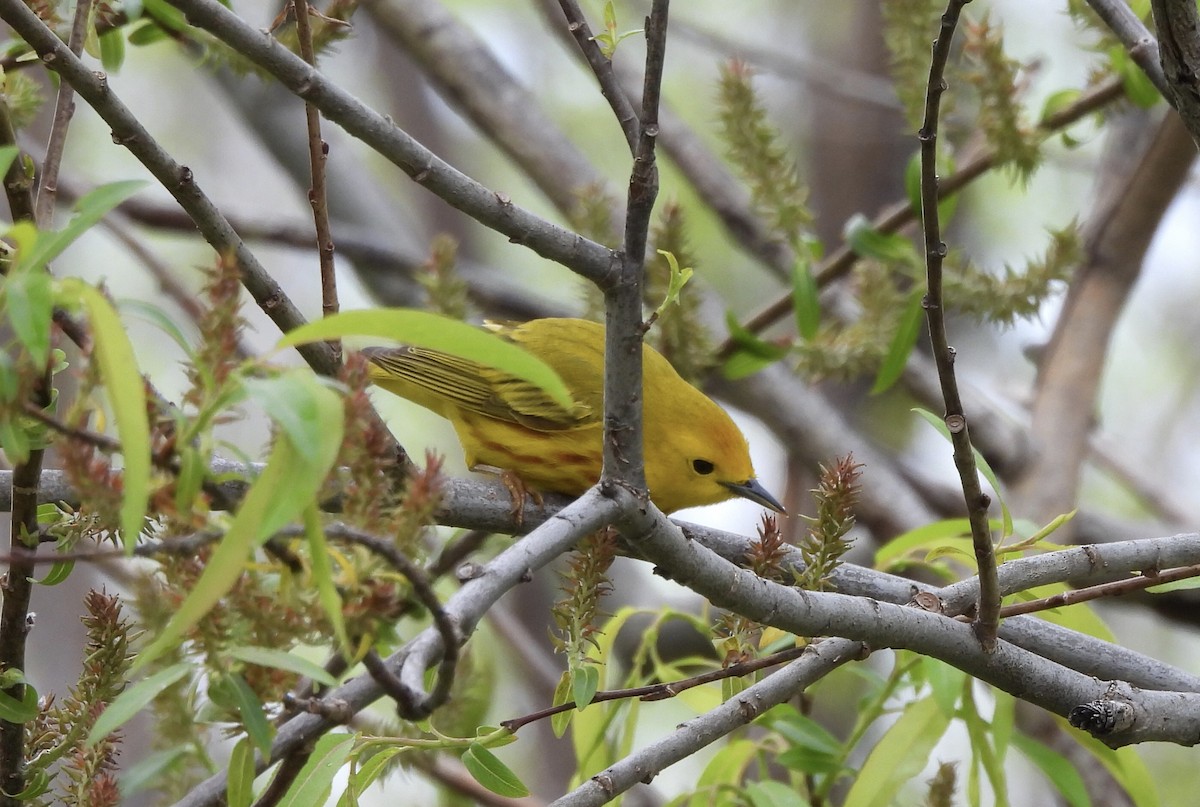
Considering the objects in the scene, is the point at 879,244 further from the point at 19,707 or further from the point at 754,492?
the point at 19,707

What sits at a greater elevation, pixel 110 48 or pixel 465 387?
pixel 465 387

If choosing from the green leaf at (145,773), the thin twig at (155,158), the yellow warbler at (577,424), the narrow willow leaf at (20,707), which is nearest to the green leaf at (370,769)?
the green leaf at (145,773)

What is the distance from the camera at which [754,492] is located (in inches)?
127

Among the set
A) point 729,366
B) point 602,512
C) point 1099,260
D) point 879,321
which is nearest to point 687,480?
point 729,366

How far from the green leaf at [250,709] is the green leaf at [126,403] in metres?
0.20

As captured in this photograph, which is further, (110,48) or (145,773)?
(110,48)

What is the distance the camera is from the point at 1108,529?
469 centimetres

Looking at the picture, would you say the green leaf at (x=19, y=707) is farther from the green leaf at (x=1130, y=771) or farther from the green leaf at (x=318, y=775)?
the green leaf at (x=1130, y=771)

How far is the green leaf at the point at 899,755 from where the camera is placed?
2059 millimetres

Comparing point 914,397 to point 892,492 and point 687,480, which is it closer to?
point 892,492

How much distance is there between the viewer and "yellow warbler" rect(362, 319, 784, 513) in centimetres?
312

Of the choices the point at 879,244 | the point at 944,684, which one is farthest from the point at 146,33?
the point at 944,684

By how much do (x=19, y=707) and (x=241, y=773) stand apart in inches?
19.5

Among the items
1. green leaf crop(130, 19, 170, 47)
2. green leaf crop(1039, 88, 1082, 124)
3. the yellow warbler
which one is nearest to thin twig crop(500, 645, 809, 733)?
the yellow warbler
